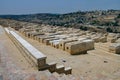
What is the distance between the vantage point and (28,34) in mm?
27391

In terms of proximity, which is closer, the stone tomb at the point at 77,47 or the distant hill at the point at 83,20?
the stone tomb at the point at 77,47

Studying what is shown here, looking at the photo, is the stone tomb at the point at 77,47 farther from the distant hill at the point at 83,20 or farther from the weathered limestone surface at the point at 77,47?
the distant hill at the point at 83,20

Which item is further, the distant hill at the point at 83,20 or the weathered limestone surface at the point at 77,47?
the distant hill at the point at 83,20

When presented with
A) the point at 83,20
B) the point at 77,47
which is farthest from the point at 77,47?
the point at 83,20

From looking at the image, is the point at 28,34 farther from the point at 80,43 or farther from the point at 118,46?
the point at 118,46

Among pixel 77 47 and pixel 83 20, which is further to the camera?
pixel 83 20

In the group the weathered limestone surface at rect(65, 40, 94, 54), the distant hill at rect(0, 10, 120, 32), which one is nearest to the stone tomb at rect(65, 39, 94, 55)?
the weathered limestone surface at rect(65, 40, 94, 54)

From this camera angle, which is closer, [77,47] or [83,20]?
[77,47]

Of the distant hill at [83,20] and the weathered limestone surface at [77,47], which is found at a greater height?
the weathered limestone surface at [77,47]

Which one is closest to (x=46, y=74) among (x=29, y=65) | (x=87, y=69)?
(x=29, y=65)

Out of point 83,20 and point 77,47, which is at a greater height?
point 77,47

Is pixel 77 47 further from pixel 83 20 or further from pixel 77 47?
pixel 83 20

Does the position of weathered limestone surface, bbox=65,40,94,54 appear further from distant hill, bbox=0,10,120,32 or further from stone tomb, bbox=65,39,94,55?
distant hill, bbox=0,10,120,32

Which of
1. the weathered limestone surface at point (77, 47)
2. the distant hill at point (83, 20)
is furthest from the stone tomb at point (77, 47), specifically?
the distant hill at point (83, 20)
